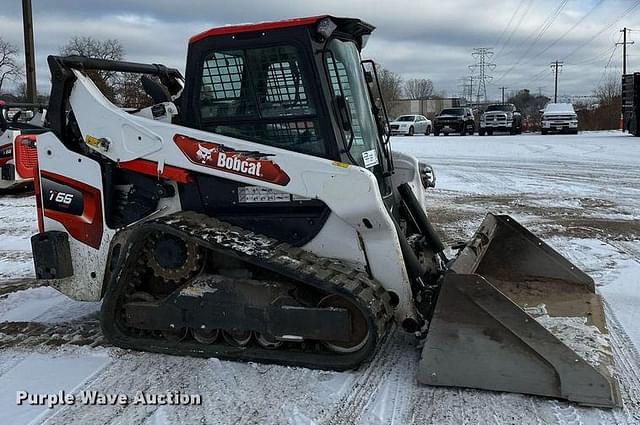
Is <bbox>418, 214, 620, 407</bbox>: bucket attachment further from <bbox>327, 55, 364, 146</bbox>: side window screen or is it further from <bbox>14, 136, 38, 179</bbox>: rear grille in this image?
<bbox>14, 136, 38, 179</bbox>: rear grille

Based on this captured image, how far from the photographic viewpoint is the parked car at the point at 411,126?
1426 inches

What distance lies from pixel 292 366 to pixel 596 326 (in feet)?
6.87

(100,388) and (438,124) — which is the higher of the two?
(438,124)

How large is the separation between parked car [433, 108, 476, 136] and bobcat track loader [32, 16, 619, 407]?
2981cm

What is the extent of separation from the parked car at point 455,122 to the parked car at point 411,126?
6.96 ft

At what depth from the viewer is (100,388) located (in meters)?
3.91

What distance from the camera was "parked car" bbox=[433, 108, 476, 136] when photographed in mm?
33875

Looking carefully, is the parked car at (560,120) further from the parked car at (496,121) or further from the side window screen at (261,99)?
the side window screen at (261,99)

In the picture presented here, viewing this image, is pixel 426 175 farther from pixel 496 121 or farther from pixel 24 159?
pixel 496 121

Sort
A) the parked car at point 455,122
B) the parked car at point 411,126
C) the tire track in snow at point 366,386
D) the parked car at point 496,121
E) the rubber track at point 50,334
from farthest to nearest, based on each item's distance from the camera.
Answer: the parked car at point 411,126, the parked car at point 455,122, the parked car at point 496,121, the rubber track at point 50,334, the tire track in snow at point 366,386

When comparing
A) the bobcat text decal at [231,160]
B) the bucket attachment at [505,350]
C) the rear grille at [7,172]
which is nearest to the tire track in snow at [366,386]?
the bucket attachment at [505,350]

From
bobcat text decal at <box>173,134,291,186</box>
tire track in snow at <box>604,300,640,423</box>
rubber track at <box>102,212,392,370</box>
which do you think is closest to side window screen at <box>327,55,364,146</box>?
bobcat text decal at <box>173,134,291,186</box>

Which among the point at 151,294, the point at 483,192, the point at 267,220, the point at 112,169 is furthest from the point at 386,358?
the point at 483,192

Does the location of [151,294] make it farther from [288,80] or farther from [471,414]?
[471,414]
